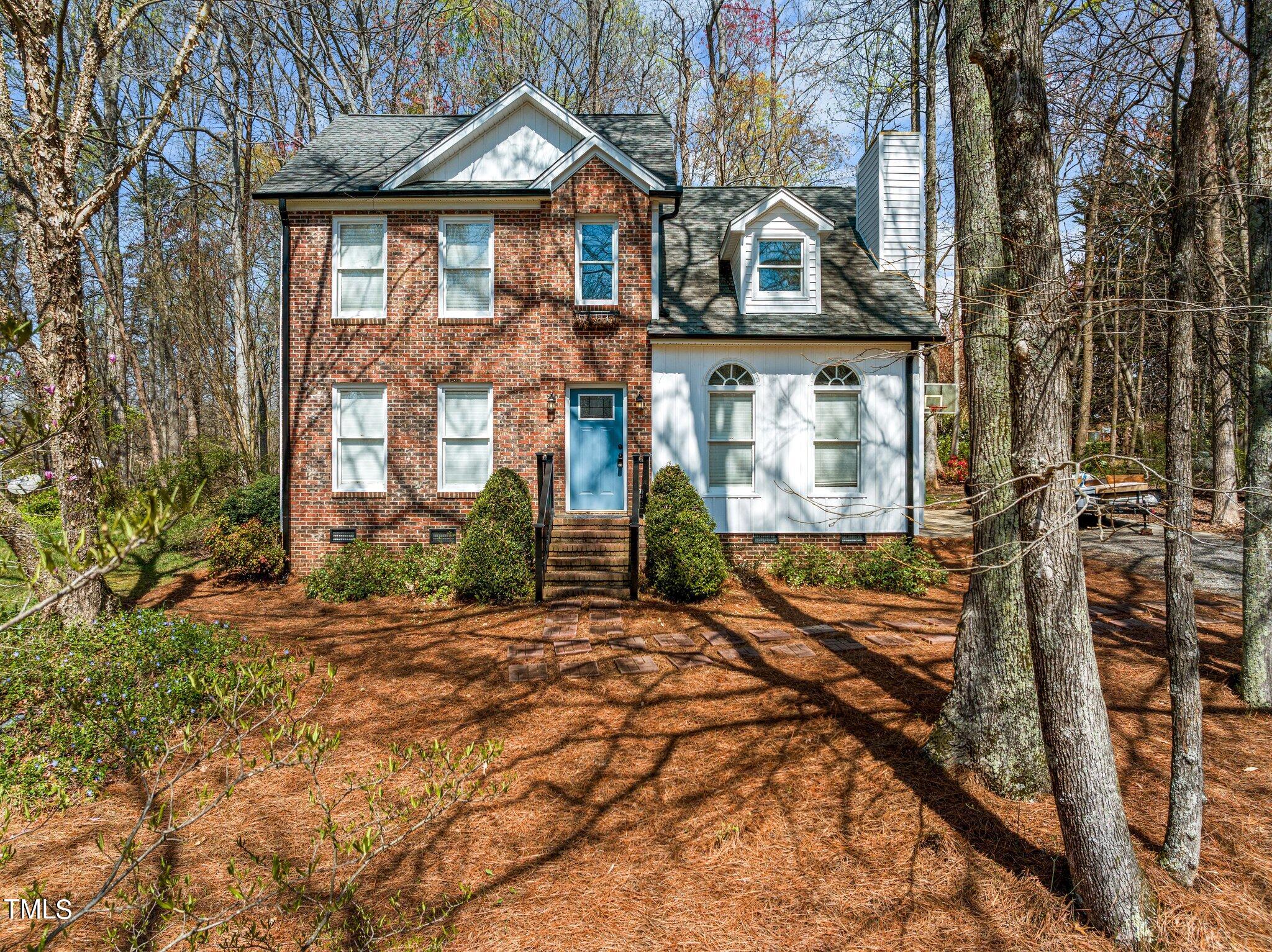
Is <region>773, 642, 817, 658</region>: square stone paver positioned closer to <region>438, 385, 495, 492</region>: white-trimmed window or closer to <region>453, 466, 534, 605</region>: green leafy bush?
<region>453, 466, 534, 605</region>: green leafy bush

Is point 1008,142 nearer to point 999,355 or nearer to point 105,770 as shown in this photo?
point 999,355

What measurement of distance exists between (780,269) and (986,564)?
27.2 feet

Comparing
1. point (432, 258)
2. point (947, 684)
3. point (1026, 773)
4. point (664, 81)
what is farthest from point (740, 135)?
point (1026, 773)

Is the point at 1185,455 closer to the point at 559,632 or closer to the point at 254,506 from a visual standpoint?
the point at 559,632

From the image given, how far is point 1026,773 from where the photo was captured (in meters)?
4.38

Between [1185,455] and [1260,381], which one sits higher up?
[1260,381]

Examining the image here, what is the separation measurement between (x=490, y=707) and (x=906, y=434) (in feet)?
27.7

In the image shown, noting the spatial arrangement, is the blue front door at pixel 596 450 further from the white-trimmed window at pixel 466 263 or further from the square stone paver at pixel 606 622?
the square stone paver at pixel 606 622

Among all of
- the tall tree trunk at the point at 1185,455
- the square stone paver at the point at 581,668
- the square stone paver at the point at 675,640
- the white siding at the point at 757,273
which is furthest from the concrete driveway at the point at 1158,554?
the square stone paver at the point at 581,668

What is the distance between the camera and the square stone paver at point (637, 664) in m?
6.66

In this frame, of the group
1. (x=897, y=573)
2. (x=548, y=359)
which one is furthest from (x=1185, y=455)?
(x=548, y=359)

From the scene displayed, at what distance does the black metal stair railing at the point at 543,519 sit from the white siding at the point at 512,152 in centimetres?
480

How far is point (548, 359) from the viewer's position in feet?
36.6

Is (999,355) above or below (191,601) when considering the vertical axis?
above
